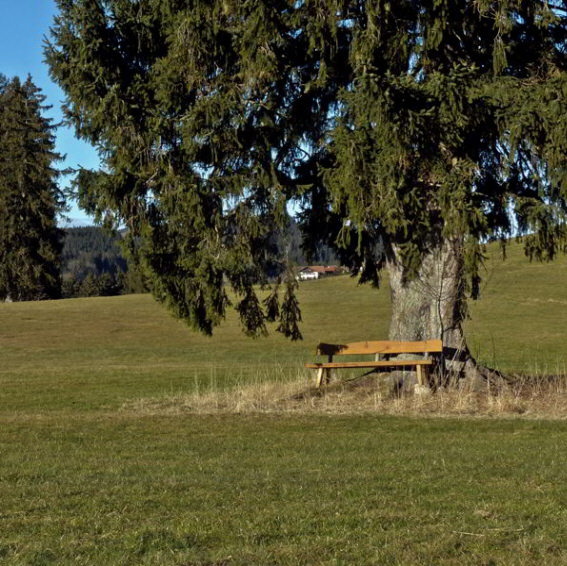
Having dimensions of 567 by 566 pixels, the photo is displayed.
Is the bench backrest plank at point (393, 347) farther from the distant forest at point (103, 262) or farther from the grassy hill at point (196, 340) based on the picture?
the grassy hill at point (196, 340)

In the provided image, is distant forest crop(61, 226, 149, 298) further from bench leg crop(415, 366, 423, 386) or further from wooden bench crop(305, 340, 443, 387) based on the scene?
bench leg crop(415, 366, 423, 386)

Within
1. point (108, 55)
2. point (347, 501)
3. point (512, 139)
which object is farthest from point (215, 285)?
point (347, 501)

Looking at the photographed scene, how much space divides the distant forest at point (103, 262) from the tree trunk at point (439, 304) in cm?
190

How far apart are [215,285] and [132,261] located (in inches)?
75.7

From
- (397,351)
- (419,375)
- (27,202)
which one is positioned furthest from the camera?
(27,202)

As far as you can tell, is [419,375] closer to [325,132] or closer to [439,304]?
[439,304]

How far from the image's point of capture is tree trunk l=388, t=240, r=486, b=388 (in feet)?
51.2

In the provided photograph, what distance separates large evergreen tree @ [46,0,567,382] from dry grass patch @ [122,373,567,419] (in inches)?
44.3

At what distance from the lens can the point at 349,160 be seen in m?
13.3

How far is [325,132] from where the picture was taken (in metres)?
15.0

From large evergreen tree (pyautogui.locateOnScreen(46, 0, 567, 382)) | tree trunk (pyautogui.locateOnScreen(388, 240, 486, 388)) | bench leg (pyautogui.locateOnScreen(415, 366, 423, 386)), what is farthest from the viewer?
tree trunk (pyautogui.locateOnScreen(388, 240, 486, 388))

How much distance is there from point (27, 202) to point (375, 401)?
1864 inches

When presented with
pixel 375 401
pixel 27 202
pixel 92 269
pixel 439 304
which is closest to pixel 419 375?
pixel 375 401

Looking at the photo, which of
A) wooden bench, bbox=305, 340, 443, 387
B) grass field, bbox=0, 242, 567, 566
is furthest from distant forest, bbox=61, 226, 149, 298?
grass field, bbox=0, 242, 567, 566
